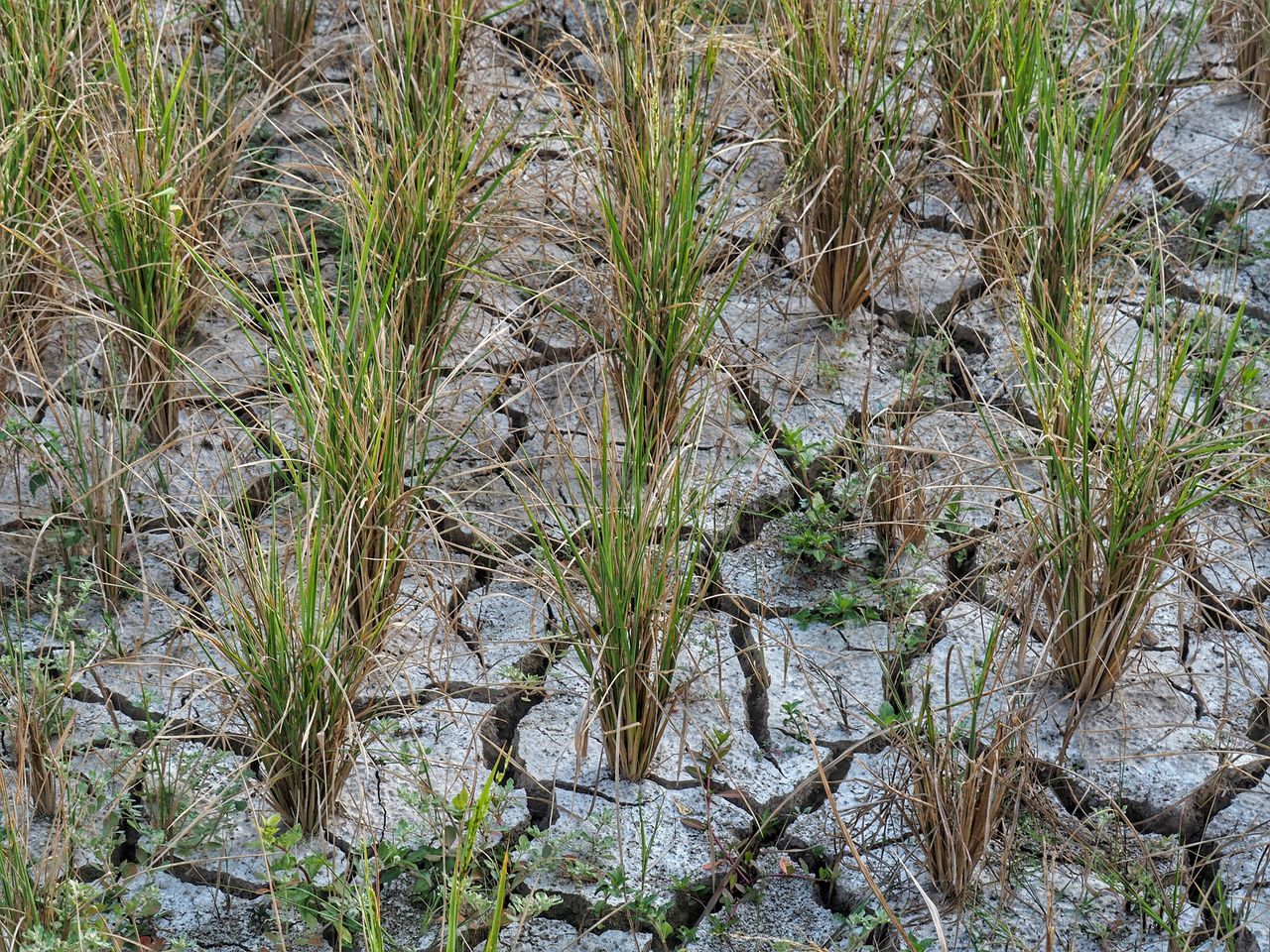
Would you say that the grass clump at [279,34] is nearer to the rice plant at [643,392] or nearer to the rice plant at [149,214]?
the rice plant at [149,214]

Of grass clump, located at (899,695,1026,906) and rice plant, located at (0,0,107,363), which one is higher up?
rice plant, located at (0,0,107,363)

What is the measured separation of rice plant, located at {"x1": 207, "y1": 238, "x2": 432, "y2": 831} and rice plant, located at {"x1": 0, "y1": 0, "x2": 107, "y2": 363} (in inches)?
20.3

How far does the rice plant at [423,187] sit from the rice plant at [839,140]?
0.60m

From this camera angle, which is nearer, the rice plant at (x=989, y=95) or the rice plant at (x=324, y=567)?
the rice plant at (x=324, y=567)

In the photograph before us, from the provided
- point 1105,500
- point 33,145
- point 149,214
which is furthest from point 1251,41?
point 33,145

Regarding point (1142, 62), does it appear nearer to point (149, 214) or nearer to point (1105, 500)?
point (1105, 500)

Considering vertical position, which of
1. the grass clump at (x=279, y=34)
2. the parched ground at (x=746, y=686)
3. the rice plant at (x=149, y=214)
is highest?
the grass clump at (x=279, y=34)

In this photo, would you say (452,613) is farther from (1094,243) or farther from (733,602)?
(1094,243)

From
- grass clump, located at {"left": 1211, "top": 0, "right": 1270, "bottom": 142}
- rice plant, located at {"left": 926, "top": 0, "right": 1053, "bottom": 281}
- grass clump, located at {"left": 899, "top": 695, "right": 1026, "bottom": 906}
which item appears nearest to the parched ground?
grass clump, located at {"left": 899, "top": 695, "right": 1026, "bottom": 906}

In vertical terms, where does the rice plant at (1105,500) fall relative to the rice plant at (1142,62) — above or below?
below

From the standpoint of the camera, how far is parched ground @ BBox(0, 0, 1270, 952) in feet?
6.08

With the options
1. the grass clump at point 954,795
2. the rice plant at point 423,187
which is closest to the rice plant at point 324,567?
the rice plant at point 423,187

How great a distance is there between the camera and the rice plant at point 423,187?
236 centimetres

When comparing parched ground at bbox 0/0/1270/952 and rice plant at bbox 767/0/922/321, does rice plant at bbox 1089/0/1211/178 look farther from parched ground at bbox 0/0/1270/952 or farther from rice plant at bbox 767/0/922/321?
rice plant at bbox 767/0/922/321
